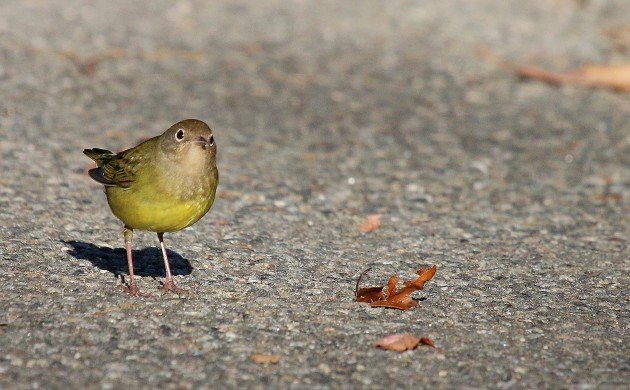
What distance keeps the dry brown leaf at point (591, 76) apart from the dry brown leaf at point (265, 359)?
6.55 m

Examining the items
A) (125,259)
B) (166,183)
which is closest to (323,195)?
(125,259)

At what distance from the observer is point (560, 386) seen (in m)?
4.44

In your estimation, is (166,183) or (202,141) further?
(202,141)

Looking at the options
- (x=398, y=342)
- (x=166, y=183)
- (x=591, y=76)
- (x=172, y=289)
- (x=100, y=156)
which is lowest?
(x=398, y=342)

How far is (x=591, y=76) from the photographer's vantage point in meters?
10.2

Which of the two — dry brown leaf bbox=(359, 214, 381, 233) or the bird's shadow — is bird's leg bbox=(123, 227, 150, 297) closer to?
the bird's shadow

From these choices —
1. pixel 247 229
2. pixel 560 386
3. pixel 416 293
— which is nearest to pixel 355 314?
pixel 416 293

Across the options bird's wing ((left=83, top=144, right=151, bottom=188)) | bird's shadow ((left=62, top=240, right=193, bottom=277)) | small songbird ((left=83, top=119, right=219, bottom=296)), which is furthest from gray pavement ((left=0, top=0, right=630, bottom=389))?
bird's wing ((left=83, top=144, right=151, bottom=188))

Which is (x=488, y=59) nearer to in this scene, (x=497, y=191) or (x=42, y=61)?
(x=497, y=191)

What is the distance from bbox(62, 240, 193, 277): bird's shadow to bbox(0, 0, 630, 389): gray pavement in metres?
0.02

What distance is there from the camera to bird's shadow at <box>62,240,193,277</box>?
578cm

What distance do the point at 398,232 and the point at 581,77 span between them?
14.4 ft

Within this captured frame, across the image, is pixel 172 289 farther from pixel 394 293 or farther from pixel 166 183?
pixel 394 293

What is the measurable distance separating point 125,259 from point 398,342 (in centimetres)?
204
